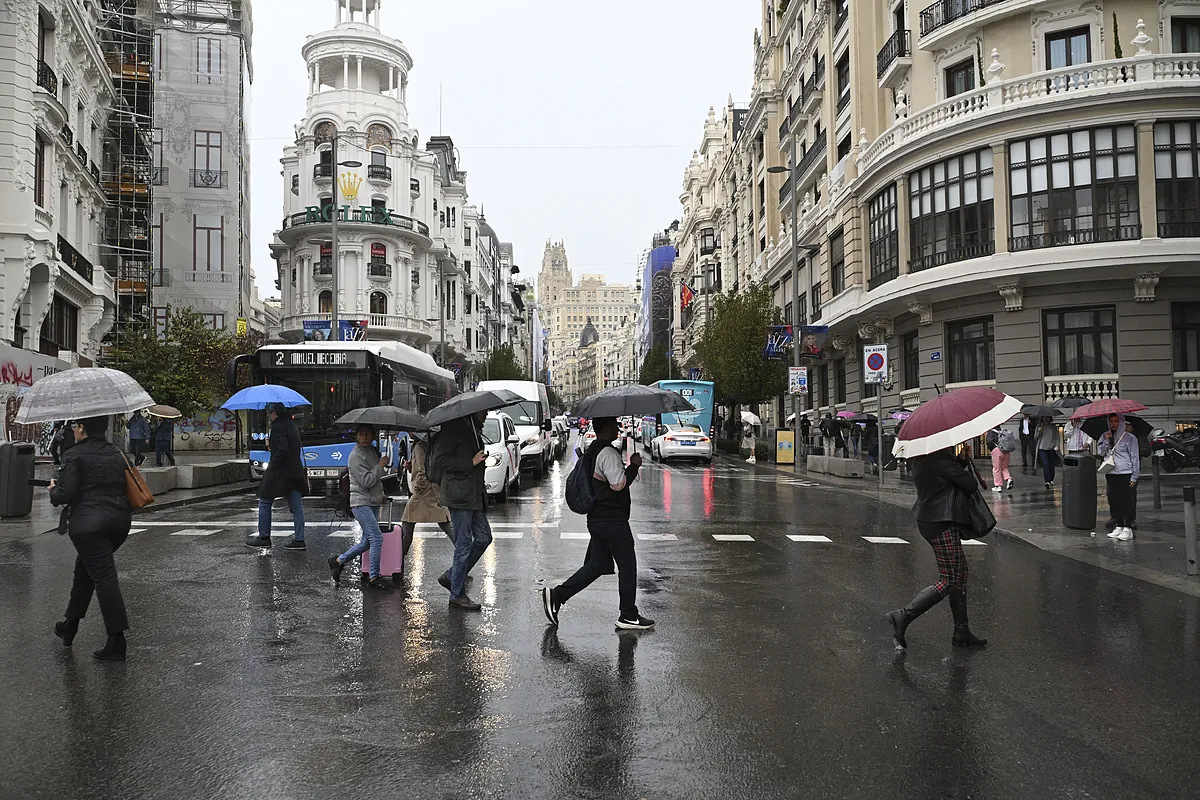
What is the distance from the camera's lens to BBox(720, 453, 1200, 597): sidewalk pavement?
10008mm

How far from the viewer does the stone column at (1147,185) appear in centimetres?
2367

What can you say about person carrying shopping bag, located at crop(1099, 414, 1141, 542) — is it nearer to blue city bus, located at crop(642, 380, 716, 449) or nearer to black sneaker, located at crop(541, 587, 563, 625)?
black sneaker, located at crop(541, 587, 563, 625)

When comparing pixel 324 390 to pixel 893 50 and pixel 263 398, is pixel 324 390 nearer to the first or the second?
pixel 263 398

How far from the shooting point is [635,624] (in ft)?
23.5

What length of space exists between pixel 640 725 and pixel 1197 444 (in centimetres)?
2228

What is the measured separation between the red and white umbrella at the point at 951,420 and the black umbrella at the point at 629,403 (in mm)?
1656

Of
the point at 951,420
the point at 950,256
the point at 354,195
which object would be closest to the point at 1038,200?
the point at 950,256

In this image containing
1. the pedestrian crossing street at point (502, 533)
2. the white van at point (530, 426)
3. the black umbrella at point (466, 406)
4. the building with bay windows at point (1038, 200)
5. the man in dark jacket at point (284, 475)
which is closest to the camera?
the black umbrella at point (466, 406)

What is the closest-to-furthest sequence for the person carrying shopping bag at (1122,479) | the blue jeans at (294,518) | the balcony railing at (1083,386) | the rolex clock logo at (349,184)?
the blue jeans at (294,518), the person carrying shopping bag at (1122,479), the balcony railing at (1083,386), the rolex clock logo at (349,184)

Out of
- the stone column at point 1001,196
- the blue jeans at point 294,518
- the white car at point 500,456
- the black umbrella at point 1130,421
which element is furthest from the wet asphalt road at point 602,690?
the stone column at point 1001,196

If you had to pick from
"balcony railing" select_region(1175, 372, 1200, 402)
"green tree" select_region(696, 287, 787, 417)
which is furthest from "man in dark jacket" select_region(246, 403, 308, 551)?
"green tree" select_region(696, 287, 787, 417)

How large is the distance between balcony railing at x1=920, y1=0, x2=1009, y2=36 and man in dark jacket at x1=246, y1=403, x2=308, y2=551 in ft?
78.9

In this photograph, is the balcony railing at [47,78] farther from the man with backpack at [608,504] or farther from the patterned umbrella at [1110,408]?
the patterned umbrella at [1110,408]

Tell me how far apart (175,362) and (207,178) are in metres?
20.1
